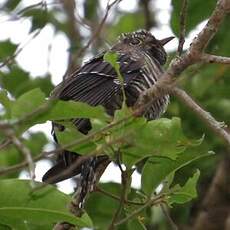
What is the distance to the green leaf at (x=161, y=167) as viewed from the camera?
3.73m

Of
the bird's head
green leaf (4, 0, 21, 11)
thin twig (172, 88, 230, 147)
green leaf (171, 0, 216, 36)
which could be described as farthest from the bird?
thin twig (172, 88, 230, 147)

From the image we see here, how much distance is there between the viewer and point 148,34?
18.9 ft

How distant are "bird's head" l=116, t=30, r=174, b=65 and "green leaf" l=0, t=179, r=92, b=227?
2255 millimetres

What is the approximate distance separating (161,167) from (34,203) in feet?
2.11

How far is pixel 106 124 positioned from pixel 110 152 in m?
0.15

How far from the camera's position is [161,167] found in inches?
148

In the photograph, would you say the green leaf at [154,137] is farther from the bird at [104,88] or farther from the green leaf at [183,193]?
the bird at [104,88]

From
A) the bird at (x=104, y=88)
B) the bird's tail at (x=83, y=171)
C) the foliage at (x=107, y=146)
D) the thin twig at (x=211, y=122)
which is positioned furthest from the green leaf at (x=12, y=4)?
the thin twig at (x=211, y=122)

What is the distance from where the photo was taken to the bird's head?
18.4 ft

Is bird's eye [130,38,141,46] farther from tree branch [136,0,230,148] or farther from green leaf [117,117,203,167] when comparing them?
green leaf [117,117,203,167]

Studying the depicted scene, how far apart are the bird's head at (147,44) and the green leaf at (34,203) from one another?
7.40ft

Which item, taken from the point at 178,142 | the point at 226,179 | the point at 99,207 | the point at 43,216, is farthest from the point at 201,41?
the point at 226,179

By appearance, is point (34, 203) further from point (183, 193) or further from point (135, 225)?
point (183, 193)

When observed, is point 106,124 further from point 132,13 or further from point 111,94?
point 132,13
